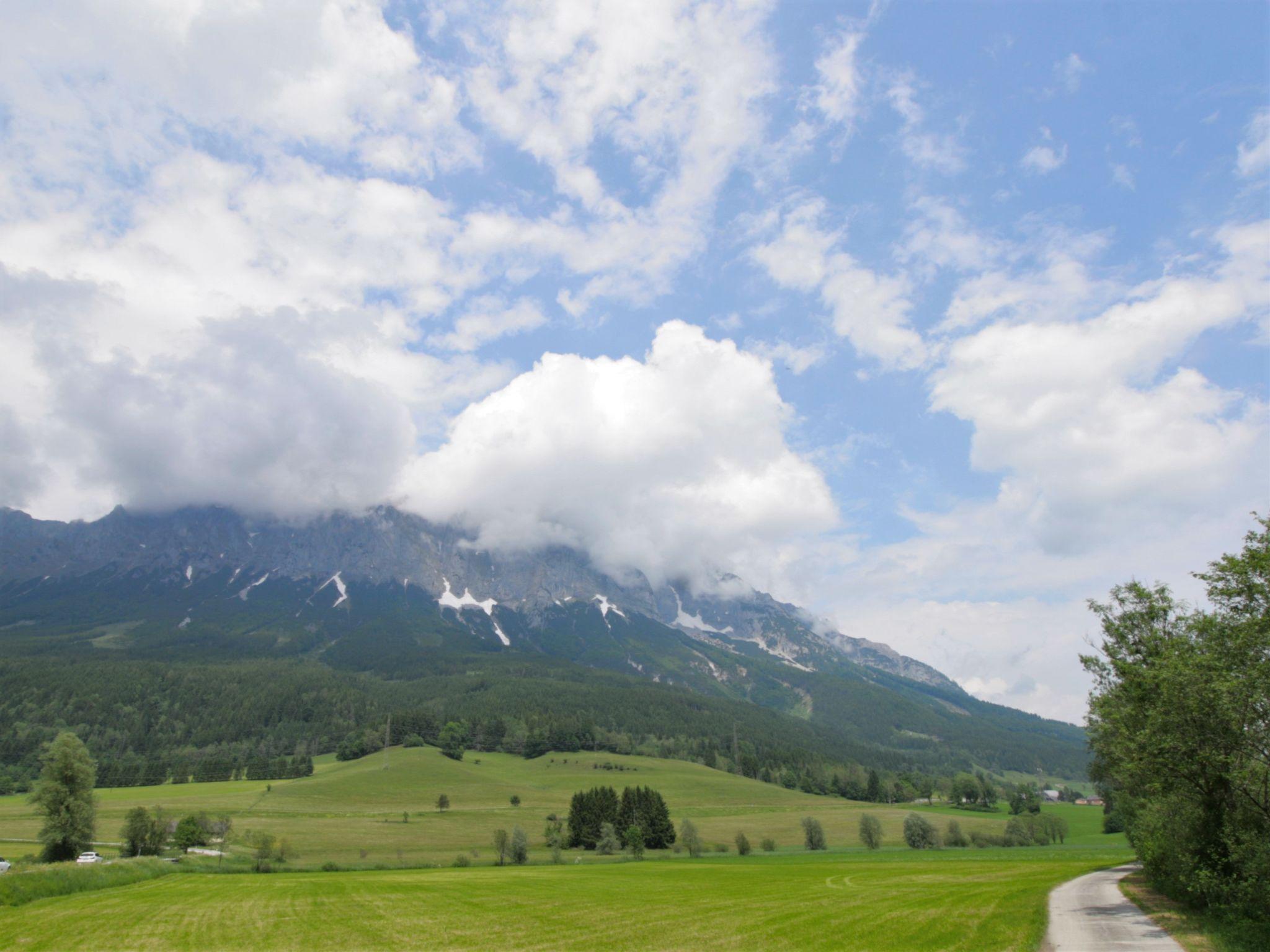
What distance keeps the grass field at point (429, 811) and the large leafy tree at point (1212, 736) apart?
93619 millimetres

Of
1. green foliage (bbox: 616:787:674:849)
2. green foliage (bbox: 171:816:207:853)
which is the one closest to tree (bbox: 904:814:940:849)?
green foliage (bbox: 616:787:674:849)

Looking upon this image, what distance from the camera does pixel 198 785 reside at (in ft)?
579

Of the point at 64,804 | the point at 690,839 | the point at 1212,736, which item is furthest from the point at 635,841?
the point at 1212,736

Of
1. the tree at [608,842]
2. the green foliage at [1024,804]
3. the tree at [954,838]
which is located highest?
the tree at [608,842]

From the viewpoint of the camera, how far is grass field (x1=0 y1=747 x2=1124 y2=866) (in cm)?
11019

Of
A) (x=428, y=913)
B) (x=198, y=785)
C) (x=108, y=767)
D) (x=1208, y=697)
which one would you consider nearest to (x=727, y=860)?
(x=428, y=913)

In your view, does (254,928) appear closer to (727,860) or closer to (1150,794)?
(1150,794)

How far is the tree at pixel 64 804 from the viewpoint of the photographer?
74.4m

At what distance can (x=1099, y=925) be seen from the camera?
30.2 m

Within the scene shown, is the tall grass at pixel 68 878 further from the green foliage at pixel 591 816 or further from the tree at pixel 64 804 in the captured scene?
the green foliage at pixel 591 816

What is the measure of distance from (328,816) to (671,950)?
131 m

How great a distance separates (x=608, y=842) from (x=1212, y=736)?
10961 cm

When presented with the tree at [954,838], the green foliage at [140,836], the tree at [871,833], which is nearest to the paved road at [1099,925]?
the tree at [871,833]

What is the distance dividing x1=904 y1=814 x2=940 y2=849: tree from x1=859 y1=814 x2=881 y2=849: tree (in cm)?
585
